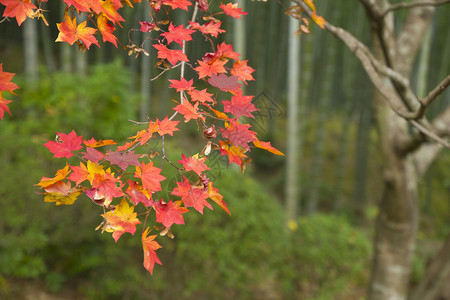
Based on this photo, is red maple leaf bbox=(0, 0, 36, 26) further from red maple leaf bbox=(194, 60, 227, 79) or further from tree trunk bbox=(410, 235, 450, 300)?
tree trunk bbox=(410, 235, 450, 300)

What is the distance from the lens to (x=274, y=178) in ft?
30.3

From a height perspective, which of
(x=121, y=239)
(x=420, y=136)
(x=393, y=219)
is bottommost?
(x=121, y=239)

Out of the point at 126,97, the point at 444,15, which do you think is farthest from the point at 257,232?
the point at 444,15

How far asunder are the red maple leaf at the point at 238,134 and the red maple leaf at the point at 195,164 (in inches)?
2.6

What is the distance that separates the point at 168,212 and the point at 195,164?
0.11 m

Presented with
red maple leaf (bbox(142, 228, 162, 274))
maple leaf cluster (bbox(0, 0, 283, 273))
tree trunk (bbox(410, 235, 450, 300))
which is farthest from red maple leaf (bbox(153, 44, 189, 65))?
tree trunk (bbox(410, 235, 450, 300))

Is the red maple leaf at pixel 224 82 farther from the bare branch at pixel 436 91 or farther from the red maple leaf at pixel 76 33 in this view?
the bare branch at pixel 436 91

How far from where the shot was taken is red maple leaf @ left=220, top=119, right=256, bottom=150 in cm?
75

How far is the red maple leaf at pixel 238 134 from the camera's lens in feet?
2.45

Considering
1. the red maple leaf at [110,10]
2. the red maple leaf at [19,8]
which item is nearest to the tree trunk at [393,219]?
the red maple leaf at [110,10]

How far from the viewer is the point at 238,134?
0.76 m

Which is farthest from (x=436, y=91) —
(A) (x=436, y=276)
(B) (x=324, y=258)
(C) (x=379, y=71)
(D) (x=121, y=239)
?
(B) (x=324, y=258)

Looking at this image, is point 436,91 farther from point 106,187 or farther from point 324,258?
point 324,258

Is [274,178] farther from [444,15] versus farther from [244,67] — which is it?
[244,67]
